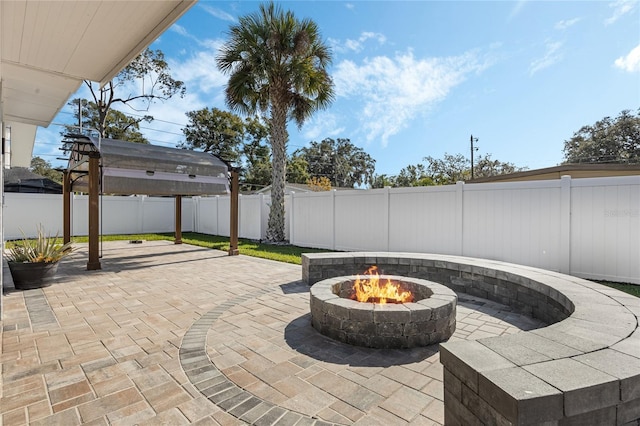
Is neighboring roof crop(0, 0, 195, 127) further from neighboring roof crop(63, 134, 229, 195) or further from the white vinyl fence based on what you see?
the white vinyl fence

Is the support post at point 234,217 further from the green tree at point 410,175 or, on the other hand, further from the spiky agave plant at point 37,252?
the green tree at point 410,175

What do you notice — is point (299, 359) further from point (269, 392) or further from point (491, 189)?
point (491, 189)

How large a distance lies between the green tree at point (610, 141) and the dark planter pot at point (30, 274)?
1440 inches

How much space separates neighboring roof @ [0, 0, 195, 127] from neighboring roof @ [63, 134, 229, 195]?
2975 mm

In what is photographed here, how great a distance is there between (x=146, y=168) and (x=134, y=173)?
32 cm

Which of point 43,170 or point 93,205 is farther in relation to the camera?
point 43,170

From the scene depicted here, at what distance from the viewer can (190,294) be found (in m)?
5.36

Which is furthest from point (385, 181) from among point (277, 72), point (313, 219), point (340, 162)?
point (277, 72)

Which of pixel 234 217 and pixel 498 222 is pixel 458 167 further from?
pixel 234 217

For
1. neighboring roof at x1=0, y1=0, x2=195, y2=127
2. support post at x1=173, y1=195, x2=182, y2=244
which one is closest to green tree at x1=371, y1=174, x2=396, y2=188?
support post at x1=173, y1=195, x2=182, y2=244

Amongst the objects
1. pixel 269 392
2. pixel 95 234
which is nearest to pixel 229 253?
pixel 95 234

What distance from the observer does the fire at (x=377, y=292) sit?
4160 millimetres

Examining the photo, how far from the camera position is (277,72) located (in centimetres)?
1070

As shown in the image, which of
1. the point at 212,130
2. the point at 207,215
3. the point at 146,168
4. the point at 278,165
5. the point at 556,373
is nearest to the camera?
the point at 556,373
